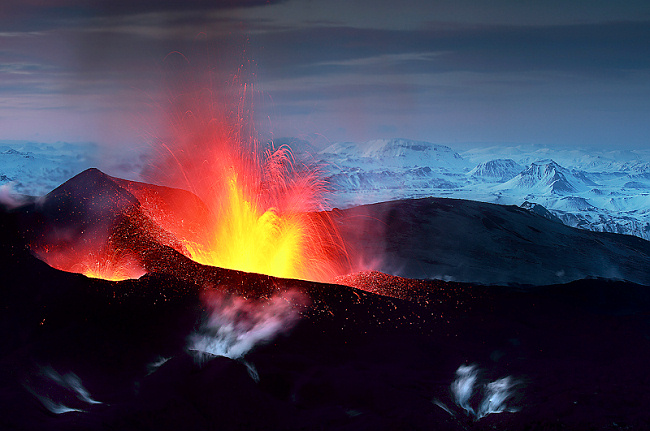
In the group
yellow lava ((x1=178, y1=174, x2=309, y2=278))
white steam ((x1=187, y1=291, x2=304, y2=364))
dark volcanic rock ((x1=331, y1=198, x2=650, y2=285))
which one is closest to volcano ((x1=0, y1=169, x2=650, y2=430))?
white steam ((x1=187, y1=291, x2=304, y2=364))

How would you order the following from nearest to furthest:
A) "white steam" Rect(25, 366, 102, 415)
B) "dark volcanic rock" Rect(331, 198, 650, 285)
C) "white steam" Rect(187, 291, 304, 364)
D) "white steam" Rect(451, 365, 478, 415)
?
"white steam" Rect(25, 366, 102, 415) < "white steam" Rect(451, 365, 478, 415) < "white steam" Rect(187, 291, 304, 364) < "dark volcanic rock" Rect(331, 198, 650, 285)

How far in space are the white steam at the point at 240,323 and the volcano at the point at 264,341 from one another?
0.04 metres

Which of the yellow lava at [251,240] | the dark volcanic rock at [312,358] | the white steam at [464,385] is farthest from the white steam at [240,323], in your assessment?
the yellow lava at [251,240]

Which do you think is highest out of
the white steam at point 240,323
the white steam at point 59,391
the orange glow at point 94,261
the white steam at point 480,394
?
the orange glow at point 94,261

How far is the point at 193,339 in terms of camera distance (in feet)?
37.7

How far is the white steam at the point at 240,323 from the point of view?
11297 mm

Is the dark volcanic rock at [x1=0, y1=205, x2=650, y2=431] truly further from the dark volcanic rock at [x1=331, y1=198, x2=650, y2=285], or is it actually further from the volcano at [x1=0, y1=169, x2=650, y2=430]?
the dark volcanic rock at [x1=331, y1=198, x2=650, y2=285]

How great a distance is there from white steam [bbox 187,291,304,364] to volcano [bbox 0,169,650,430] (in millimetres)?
35

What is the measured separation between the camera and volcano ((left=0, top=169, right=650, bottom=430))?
30.1 ft

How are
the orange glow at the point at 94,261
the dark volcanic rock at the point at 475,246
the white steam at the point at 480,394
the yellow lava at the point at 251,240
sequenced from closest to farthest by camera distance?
the white steam at the point at 480,394
the orange glow at the point at 94,261
the yellow lava at the point at 251,240
the dark volcanic rock at the point at 475,246

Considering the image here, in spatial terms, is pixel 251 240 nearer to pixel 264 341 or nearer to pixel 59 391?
pixel 264 341

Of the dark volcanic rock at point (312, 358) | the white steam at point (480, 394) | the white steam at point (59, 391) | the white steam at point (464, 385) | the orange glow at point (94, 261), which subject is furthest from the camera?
the orange glow at point (94, 261)

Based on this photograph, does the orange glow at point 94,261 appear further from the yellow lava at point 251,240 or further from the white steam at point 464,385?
the white steam at point 464,385

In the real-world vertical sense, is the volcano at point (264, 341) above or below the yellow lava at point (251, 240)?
below
